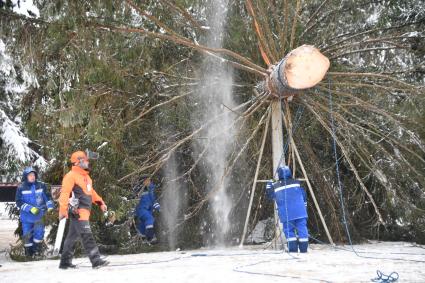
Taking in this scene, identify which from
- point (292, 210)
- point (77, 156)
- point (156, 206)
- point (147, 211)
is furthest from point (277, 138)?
point (77, 156)

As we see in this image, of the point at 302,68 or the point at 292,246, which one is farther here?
the point at 292,246

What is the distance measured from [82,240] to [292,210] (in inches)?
110

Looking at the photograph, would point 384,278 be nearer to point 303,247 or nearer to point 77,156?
point 303,247

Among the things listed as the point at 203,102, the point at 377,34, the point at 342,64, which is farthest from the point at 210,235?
the point at 377,34

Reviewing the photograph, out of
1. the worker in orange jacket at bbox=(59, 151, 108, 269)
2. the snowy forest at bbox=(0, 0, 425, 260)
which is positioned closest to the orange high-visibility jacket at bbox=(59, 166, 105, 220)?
the worker in orange jacket at bbox=(59, 151, 108, 269)

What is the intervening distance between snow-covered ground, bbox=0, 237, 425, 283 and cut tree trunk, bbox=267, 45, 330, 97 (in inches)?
88.8

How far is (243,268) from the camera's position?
535 centimetres

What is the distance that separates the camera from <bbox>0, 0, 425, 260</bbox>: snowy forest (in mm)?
7254

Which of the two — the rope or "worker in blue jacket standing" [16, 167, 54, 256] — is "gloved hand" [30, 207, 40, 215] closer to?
"worker in blue jacket standing" [16, 167, 54, 256]

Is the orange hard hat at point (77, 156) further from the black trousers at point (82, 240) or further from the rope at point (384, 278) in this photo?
the rope at point (384, 278)

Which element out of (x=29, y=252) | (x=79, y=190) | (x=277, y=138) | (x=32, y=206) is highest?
(x=277, y=138)

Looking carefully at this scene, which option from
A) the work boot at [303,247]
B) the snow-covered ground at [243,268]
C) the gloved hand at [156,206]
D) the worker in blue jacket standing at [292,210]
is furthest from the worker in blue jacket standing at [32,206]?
the work boot at [303,247]

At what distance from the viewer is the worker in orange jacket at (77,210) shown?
5867 mm

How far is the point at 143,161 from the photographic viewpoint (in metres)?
8.26
